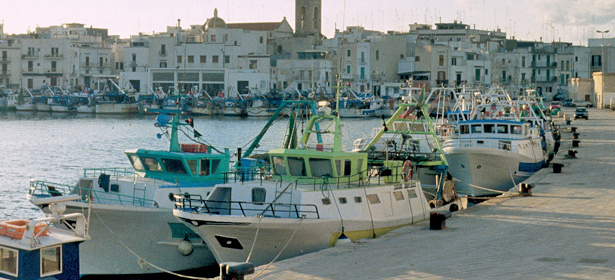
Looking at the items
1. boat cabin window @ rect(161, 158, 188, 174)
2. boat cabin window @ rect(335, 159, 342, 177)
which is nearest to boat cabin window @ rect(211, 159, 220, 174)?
boat cabin window @ rect(161, 158, 188, 174)

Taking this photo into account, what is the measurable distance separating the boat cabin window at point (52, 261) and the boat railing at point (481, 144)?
20936 mm

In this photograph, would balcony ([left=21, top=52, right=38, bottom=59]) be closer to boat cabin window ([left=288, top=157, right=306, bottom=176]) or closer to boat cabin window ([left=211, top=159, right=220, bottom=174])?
boat cabin window ([left=211, top=159, right=220, bottom=174])

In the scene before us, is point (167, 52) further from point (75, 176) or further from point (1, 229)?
point (1, 229)

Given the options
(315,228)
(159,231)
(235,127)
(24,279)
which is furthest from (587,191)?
(235,127)

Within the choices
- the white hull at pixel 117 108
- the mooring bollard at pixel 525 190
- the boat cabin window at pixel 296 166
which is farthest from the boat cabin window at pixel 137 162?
the white hull at pixel 117 108

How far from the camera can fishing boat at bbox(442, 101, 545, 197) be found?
30766mm

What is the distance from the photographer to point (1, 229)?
12836 millimetres

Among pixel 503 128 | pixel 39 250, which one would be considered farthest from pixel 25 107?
pixel 39 250

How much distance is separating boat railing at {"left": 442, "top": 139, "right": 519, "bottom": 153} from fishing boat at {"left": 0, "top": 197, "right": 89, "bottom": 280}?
68.0 ft

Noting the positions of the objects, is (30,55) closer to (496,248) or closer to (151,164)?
(151,164)

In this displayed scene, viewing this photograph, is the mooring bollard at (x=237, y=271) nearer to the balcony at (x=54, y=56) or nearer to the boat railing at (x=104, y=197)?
the boat railing at (x=104, y=197)

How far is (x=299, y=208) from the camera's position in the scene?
58.1 feet

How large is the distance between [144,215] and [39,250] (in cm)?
662

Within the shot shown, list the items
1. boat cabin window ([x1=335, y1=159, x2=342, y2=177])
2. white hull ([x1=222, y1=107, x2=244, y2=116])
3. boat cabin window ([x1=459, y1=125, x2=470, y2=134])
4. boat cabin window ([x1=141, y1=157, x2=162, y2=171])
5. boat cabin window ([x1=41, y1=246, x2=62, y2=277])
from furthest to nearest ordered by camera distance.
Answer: white hull ([x1=222, y1=107, x2=244, y2=116]) < boat cabin window ([x1=459, y1=125, x2=470, y2=134]) < boat cabin window ([x1=141, y1=157, x2=162, y2=171]) < boat cabin window ([x1=335, y1=159, x2=342, y2=177]) < boat cabin window ([x1=41, y1=246, x2=62, y2=277])
